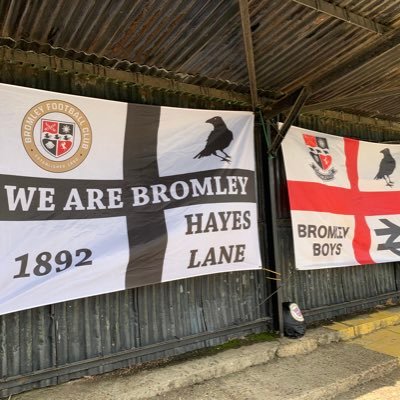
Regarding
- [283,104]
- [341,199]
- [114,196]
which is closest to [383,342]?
[341,199]

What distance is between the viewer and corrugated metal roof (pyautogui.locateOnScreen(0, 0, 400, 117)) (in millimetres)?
3236

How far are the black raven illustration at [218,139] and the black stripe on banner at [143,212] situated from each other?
66 cm

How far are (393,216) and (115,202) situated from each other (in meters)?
4.88

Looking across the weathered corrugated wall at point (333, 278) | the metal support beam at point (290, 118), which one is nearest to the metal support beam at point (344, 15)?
the metal support beam at point (290, 118)

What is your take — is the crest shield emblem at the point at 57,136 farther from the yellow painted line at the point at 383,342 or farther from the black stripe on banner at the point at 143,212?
the yellow painted line at the point at 383,342

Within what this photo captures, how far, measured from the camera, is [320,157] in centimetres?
557

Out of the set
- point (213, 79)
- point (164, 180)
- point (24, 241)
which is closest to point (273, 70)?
point (213, 79)

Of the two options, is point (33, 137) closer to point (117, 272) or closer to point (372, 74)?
point (117, 272)

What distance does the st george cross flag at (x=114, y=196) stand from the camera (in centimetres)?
332

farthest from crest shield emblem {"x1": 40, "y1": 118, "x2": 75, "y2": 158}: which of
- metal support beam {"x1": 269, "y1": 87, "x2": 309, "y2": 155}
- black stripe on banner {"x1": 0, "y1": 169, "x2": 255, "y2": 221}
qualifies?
metal support beam {"x1": 269, "y1": 87, "x2": 309, "y2": 155}

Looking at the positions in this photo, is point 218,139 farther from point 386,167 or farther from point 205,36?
point 386,167

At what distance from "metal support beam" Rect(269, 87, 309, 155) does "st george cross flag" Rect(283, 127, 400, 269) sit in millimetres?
158

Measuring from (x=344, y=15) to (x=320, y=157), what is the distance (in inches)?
91.4

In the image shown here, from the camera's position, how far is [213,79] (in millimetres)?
4656
